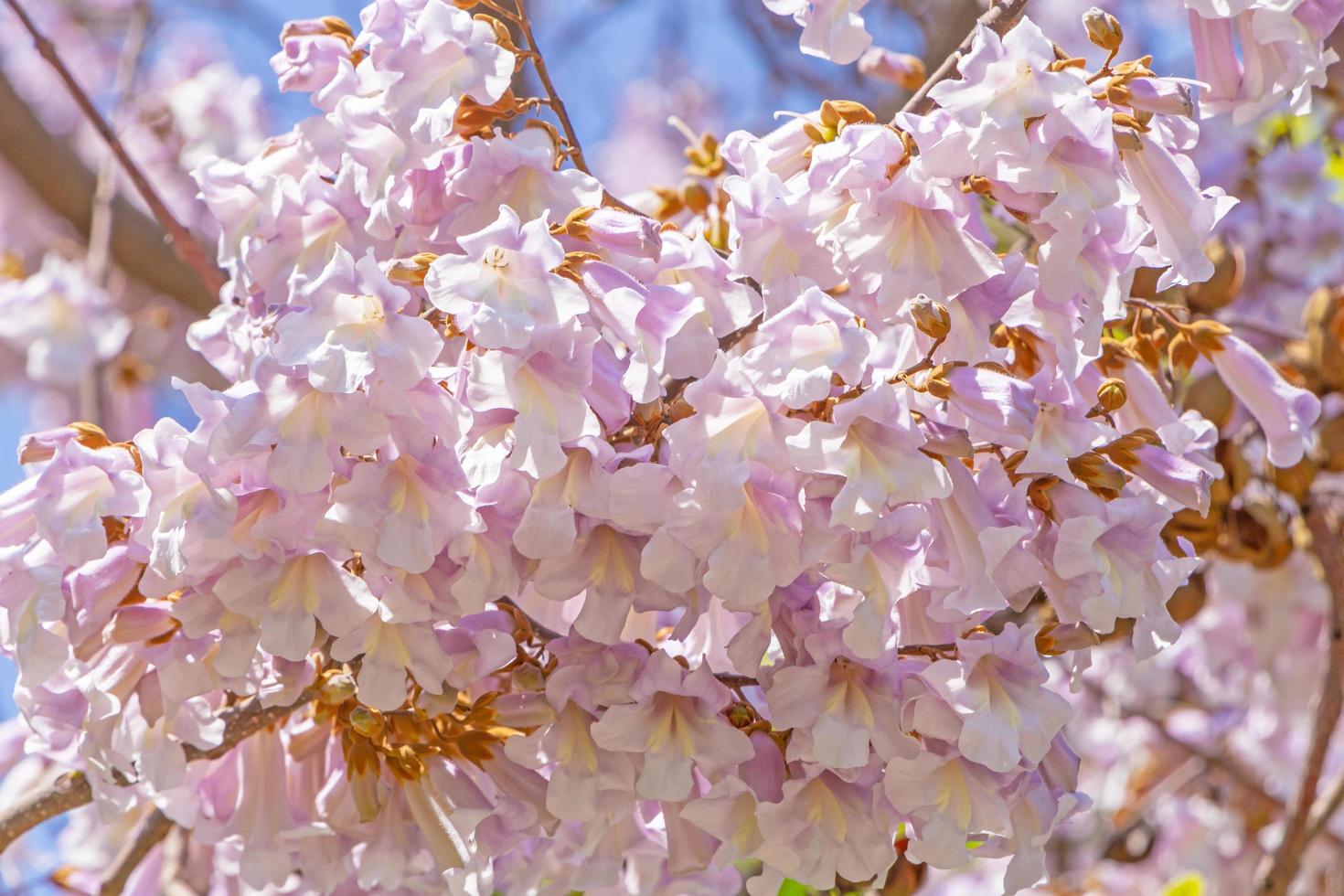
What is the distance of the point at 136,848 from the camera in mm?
1271

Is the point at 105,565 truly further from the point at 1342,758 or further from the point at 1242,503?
the point at 1342,758

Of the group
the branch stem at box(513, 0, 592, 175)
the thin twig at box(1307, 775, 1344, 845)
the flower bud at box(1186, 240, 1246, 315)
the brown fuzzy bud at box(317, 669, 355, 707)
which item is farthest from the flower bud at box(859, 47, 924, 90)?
the thin twig at box(1307, 775, 1344, 845)

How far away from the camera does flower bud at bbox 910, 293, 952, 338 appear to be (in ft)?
2.53

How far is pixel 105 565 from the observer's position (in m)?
0.82

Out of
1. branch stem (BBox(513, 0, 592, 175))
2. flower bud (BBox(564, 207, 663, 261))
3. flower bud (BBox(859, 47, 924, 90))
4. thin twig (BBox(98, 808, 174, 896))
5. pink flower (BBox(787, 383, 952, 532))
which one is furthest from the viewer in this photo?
flower bud (BBox(859, 47, 924, 90))

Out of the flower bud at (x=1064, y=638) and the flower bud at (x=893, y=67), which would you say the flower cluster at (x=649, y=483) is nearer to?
the flower bud at (x=1064, y=638)

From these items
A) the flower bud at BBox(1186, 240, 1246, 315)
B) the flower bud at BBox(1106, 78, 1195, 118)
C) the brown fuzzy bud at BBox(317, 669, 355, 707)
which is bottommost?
the flower bud at BBox(1186, 240, 1246, 315)

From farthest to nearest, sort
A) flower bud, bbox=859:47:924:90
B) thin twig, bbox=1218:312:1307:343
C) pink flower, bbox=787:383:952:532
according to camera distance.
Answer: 1. thin twig, bbox=1218:312:1307:343
2. flower bud, bbox=859:47:924:90
3. pink flower, bbox=787:383:952:532

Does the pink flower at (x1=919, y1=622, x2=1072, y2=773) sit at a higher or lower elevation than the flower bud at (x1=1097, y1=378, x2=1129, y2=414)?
lower

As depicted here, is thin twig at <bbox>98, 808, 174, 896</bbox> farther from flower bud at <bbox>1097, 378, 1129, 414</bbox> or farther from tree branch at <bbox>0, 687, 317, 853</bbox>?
flower bud at <bbox>1097, 378, 1129, 414</bbox>

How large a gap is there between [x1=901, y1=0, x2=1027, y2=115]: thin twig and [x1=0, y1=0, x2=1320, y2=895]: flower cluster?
0.04 metres

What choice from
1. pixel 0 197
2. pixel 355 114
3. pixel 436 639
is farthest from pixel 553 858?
pixel 0 197

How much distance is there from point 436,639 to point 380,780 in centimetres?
20

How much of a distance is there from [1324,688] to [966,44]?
94 centimetres
